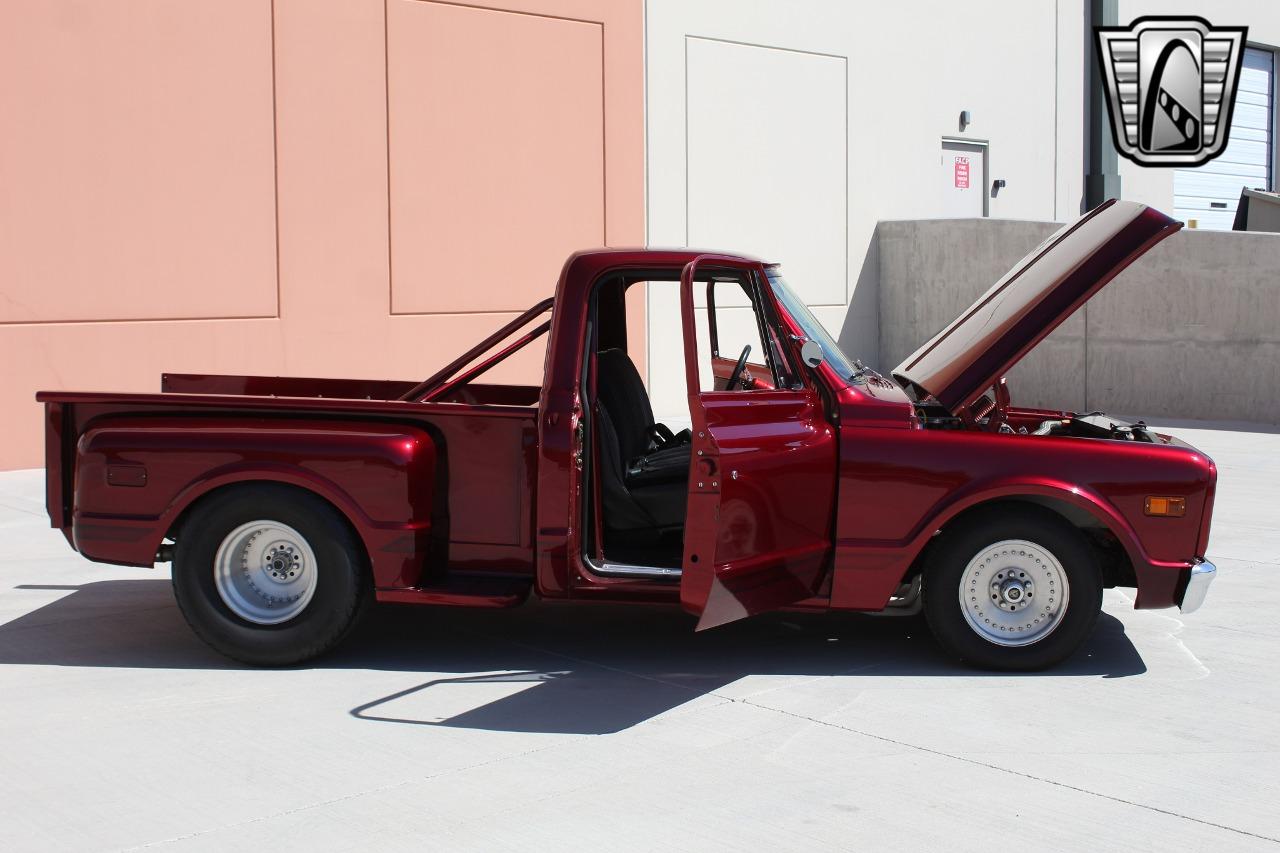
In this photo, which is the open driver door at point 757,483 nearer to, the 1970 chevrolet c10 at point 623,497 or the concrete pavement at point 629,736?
the 1970 chevrolet c10 at point 623,497

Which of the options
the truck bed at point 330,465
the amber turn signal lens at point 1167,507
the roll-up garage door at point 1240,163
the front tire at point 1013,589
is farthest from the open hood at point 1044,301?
the roll-up garage door at point 1240,163

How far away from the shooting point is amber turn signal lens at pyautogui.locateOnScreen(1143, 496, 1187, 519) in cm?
621

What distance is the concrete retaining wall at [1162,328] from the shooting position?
1559 cm

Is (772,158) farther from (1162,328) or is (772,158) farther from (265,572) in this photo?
(265,572)

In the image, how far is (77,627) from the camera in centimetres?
717

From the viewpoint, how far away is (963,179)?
2008cm

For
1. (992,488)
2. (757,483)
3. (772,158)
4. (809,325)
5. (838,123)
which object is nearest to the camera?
(757,483)

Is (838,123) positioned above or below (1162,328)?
above

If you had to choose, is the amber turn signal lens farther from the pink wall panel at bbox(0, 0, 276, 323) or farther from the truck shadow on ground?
the pink wall panel at bbox(0, 0, 276, 323)

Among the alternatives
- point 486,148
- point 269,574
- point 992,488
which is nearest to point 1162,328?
point 486,148

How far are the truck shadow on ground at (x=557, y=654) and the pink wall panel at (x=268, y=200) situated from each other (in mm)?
5259

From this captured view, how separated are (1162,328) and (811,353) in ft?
36.5

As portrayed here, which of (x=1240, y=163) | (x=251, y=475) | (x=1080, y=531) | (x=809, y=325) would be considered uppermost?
(x=1240, y=163)

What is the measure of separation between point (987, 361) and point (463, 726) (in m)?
2.68
